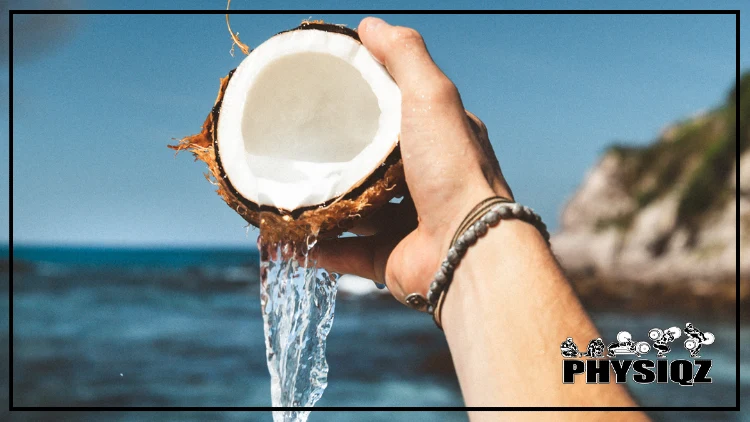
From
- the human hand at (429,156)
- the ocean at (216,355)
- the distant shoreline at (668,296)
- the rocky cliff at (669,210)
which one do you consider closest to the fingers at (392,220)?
the human hand at (429,156)

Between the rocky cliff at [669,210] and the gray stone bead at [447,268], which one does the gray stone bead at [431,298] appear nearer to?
the gray stone bead at [447,268]

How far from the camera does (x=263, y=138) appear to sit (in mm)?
2082

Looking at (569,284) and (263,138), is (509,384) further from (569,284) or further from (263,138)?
(263,138)

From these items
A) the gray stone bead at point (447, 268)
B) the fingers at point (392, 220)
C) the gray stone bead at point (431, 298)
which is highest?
the fingers at point (392, 220)

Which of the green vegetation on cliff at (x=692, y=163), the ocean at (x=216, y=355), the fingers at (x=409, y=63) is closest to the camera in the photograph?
the fingers at (x=409, y=63)

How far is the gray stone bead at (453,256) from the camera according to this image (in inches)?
60.6

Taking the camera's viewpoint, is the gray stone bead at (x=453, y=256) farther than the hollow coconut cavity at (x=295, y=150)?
No

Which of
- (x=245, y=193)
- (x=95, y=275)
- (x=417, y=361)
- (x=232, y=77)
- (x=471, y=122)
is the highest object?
(x=95, y=275)

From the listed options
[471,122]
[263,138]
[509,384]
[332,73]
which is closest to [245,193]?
[263,138]

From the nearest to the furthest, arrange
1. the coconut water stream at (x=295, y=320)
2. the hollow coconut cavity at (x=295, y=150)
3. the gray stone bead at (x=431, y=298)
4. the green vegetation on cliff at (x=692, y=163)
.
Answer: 1. the gray stone bead at (x=431, y=298)
2. the hollow coconut cavity at (x=295, y=150)
3. the coconut water stream at (x=295, y=320)
4. the green vegetation on cliff at (x=692, y=163)

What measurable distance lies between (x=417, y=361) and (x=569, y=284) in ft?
34.9

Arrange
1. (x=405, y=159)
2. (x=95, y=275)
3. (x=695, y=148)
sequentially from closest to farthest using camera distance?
(x=405, y=159)
(x=695, y=148)
(x=95, y=275)

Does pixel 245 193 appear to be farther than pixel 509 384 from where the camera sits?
Yes

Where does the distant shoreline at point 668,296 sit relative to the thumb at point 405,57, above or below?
above
